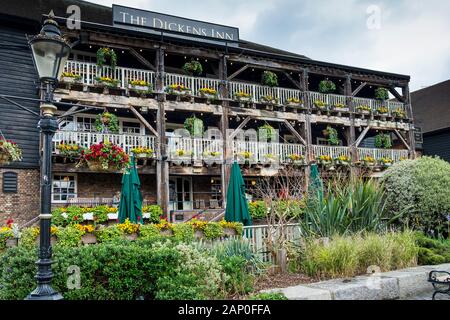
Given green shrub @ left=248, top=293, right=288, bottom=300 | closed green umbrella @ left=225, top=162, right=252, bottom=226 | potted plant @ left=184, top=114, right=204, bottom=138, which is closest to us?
green shrub @ left=248, top=293, right=288, bottom=300

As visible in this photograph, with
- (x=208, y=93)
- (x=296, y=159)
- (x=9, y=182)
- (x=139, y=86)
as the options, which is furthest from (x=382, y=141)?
(x=9, y=182)

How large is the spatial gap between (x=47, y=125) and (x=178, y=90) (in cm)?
1127

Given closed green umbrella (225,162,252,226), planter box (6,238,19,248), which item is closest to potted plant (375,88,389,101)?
closed green umbrella (225,162,252,226)

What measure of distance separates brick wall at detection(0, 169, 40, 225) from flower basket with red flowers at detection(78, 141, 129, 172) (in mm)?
3718

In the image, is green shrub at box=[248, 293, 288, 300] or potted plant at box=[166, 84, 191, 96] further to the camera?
potted plant at box=[166, 84, 191, 96]

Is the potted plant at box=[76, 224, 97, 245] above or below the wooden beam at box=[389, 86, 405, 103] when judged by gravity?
below

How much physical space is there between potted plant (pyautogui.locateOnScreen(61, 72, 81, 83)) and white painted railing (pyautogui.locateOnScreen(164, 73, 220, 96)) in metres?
3.60

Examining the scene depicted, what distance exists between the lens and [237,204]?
9.98 metres

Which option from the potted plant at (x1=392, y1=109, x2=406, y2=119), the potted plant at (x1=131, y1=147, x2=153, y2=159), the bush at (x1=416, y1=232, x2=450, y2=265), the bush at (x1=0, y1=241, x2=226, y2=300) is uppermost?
the potted plant at (x1=392, y1=109, x2=406, y2=119)

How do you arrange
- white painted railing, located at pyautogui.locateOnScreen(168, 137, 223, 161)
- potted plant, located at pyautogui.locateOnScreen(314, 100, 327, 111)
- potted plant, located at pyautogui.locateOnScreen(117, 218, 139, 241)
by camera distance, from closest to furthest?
potted plant, located at pyautogui.locateOnScreen(117, 218, 139, 241) < white painted railing, located at pyautogui.locateOnScreen(168, 137, 223, 161) < potted plant, located at pyautogui.locateOnScreen(314, 100, 327, 111)

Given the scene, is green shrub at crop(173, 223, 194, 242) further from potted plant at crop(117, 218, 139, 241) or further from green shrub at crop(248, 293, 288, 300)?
green shrub at crop(248, 293, 288, 300)

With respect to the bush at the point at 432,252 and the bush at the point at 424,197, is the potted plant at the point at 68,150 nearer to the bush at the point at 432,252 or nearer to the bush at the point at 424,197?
the bush at the point at 424,197

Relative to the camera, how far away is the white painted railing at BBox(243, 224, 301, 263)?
7137mm
